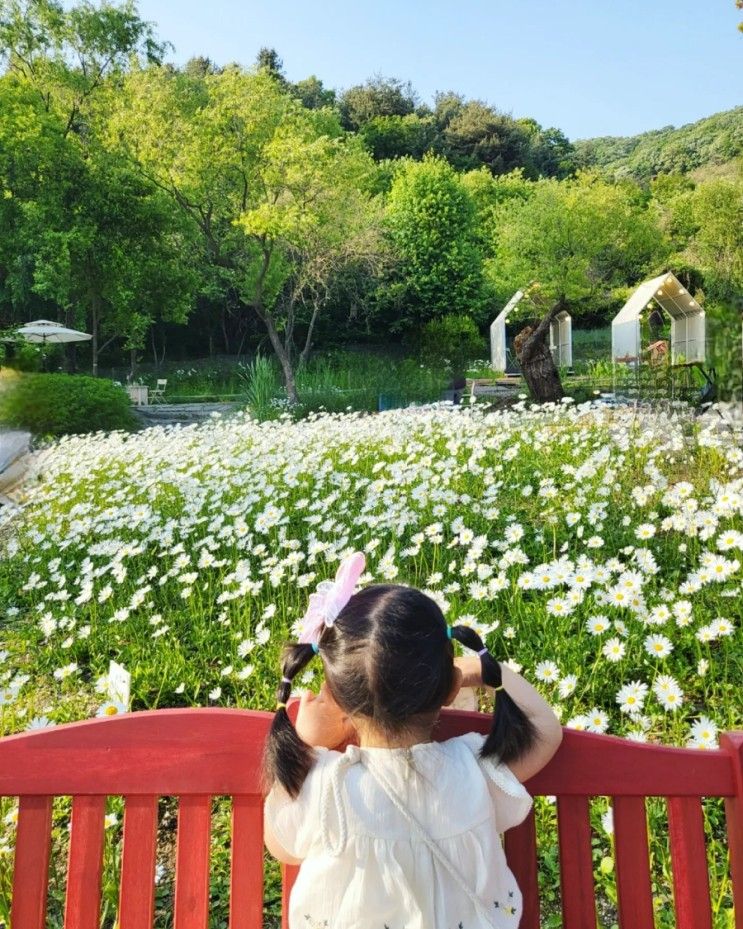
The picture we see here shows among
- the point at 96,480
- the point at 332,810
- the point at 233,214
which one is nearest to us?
the point at 332,810

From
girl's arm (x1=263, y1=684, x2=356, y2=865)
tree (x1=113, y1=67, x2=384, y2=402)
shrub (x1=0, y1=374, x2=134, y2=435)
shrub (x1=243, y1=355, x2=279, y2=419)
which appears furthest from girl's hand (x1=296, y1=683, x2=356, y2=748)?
tree (x1=113, y1=67, x2=384, y2=402)

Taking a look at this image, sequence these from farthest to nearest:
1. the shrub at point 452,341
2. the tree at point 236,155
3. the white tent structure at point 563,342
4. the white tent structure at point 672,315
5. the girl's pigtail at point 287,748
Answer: the shrub at point 452,341, the white tent structure at point 563,342, the white tent structure at point 672,315, the tree at point 236,155, the girl's pigtail at point 287,748

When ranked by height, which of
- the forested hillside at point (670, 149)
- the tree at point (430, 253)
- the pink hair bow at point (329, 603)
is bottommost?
the pink hair bow at point (329, 603)

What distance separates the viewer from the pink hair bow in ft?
2.33

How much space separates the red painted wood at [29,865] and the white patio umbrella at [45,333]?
8.68m

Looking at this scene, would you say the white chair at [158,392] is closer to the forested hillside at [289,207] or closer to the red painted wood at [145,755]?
the forested hillside at [289,207]

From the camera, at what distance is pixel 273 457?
3467 mm

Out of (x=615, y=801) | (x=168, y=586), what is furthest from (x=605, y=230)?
(x=615, y=801)

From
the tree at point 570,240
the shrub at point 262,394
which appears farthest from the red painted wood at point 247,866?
the tree at point 570,240

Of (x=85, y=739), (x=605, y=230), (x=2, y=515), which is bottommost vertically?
(x=2, y=515)

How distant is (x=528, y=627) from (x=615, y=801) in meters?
1.05

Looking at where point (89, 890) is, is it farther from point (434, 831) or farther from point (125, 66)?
point (125, 66)

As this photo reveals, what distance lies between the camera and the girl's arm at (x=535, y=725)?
27.6 inches

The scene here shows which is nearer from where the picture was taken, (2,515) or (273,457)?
(273,457)
